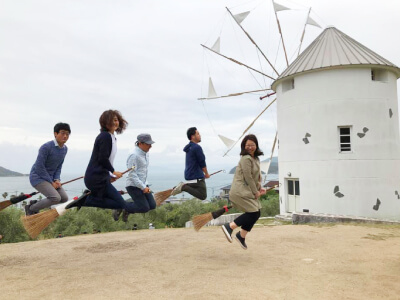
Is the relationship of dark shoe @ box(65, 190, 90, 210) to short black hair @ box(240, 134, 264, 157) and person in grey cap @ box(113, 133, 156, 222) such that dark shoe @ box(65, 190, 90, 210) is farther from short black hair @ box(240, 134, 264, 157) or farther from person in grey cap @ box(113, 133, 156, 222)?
short black hair @ box(240, 134, 264, 157)

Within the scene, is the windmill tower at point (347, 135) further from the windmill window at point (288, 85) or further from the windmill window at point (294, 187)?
the windmill window at point (288, 85)

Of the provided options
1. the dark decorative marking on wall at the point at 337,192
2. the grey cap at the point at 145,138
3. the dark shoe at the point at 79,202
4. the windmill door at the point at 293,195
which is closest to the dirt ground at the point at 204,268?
the dark shoe at the point at 79,202

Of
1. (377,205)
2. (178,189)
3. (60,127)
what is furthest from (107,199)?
(377,205)

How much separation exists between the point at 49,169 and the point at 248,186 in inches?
149

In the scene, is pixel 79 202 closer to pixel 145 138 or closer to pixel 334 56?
pixel 145 138

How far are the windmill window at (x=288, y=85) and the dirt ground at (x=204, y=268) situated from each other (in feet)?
36.4

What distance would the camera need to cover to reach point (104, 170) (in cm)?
573

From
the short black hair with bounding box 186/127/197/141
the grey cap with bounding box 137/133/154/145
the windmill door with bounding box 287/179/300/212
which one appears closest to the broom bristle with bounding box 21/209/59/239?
the grey cap with bounding box 137/133/154/145

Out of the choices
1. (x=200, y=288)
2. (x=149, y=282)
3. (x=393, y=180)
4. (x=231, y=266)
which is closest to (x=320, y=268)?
(x=231, y=266)

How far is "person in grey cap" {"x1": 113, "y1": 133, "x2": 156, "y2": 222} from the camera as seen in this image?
20.6 feet

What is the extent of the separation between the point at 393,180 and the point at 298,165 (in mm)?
4446

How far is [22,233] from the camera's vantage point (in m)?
21.8

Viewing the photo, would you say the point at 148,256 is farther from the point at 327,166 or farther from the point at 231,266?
the point at 327,166

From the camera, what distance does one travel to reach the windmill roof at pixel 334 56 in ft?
53.7
